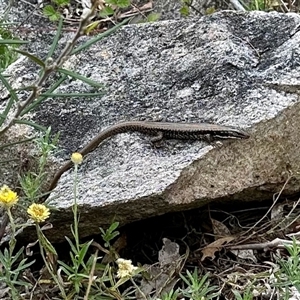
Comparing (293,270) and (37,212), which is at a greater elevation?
(37,212)

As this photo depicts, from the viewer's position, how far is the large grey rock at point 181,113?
3.23 meters

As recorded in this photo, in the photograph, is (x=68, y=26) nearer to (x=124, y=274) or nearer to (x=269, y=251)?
(x=269, y=251)

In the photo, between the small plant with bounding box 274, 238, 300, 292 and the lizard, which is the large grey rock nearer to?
the lizard

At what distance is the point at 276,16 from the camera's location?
4062mm

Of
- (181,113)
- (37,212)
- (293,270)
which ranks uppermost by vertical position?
A: (37,212)

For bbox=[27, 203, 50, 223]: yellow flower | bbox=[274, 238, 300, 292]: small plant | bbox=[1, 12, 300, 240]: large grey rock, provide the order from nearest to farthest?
bbox=[27, 203, 50, 223]: yellow flower < bbox=[274, 238, 300, 292]: small plant < bbox=[1, 12, 300, 240]: large grey rock

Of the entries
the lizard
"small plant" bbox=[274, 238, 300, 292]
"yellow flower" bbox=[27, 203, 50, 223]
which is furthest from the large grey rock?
"small plant" bbox=[274, 238, 300, 292]

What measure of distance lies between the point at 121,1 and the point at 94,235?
2.06m

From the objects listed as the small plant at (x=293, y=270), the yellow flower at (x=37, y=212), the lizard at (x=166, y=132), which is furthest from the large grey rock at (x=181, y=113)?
the small plant at (x=293, y=270)

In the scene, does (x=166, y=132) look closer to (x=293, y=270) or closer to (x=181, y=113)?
(x=181, y=113)

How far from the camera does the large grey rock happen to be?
3227 mm

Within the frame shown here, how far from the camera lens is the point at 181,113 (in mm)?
3639

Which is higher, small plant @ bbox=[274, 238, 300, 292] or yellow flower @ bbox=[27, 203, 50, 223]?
yellow flower @ bbox=[27, 203, 50, 223]

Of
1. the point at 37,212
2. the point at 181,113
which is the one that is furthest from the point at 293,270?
the point at 181,113
